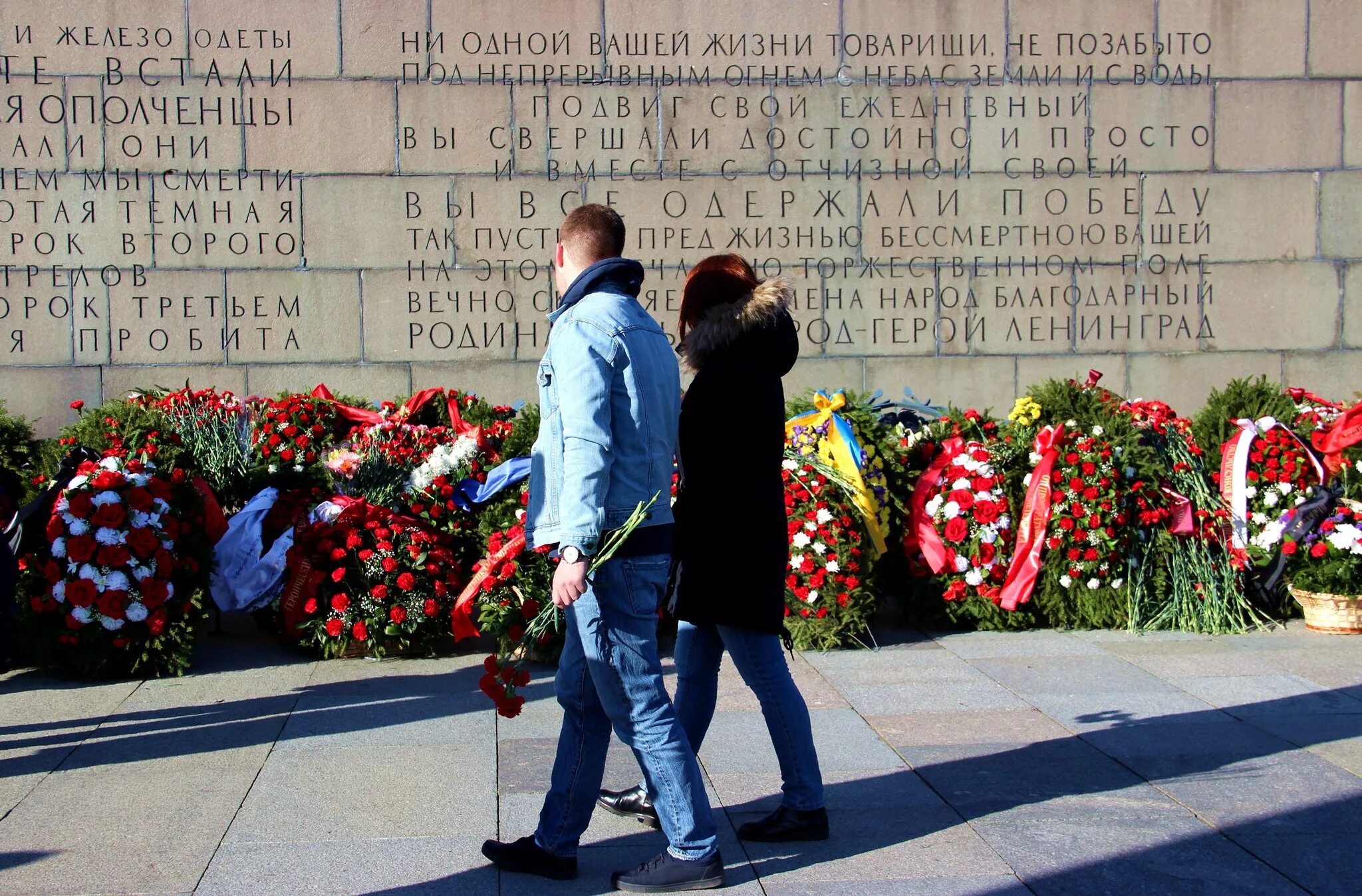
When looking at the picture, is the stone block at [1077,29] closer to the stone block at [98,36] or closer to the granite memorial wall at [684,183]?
the granite memorial wall at [684,183]

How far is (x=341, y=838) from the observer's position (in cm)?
372

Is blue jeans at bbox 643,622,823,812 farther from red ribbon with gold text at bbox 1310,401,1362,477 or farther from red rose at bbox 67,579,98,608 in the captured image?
red ribbon with gold text at bbox 1310,401,1362,477

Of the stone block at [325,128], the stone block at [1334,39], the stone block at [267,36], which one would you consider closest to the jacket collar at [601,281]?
the stone block at [325,128]

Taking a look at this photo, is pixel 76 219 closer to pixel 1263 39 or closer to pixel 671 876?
pixel 671 876

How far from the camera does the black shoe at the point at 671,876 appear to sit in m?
3.35

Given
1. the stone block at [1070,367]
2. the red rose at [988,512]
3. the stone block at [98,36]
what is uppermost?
the stone block at [98,36]

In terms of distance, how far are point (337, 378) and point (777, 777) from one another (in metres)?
4.66

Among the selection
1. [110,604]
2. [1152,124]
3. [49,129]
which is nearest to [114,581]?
[110,604]

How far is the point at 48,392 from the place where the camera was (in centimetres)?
775

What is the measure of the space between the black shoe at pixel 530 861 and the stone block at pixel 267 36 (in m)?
5.81

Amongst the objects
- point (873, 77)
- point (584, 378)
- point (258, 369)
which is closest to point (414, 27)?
point (258, 369)

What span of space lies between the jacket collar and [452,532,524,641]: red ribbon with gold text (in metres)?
2.64

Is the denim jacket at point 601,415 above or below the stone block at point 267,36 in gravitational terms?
below

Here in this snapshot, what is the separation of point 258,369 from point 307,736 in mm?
3723
